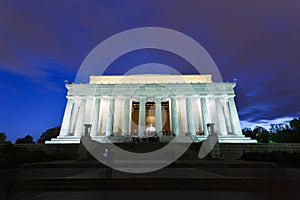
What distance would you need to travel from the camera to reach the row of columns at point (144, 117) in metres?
37.3

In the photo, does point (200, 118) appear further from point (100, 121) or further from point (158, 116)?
point (100, 121)

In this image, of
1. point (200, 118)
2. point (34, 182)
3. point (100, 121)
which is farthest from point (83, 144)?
point (200, 118)

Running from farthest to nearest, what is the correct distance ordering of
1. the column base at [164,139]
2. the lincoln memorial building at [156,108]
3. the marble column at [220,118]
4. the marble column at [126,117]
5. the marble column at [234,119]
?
the lincoln memorial building at [156,108], the marble column at [126,117], the marble column at [234,119], the marble column at [220,118], the column base at [164,139]

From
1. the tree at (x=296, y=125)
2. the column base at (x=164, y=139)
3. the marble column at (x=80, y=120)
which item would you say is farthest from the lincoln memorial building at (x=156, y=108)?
the tree at (x=296, y=125)

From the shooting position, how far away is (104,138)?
34.5 m

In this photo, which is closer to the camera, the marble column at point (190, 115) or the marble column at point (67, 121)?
the marble column at point (190, 115)

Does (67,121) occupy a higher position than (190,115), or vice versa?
(190,115)

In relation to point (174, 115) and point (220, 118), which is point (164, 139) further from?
point (220, 118)

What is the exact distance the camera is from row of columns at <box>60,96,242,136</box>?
37.3 metres

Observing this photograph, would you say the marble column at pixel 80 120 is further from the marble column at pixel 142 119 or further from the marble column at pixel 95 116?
the marble column at pixel 142 119

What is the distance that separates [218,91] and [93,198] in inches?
1492

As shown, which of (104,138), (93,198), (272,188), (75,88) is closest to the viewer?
(93,198)

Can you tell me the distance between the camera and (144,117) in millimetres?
38375

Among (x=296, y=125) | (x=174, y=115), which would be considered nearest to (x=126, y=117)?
(x=174, y=115)
